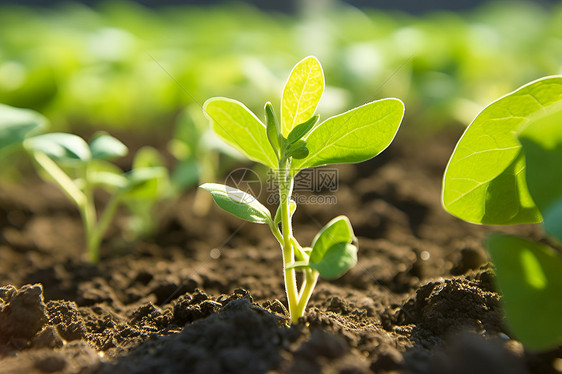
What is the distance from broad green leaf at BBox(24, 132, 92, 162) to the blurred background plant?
1.47ft

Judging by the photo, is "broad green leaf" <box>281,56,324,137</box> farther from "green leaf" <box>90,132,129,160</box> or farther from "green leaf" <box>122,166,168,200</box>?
"green leaf" <box>122,166,168,200</box>

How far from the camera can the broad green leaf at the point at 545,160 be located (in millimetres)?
679

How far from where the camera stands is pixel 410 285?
47.4 inches

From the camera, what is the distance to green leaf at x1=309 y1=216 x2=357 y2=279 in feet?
2.41

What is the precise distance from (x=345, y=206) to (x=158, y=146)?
Result: 129 cm

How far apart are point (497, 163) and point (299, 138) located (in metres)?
0.34

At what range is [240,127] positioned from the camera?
86 cm

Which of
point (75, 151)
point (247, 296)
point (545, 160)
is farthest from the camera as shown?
point (75, 151)

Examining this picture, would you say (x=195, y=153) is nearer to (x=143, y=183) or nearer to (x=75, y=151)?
(x=143, y=183)

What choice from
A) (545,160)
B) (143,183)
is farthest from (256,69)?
(545,160)

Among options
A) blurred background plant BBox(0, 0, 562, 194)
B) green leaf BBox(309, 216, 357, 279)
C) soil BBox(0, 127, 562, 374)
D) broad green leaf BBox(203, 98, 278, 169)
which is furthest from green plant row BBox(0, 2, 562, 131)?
green leaf BBox(309, 216, 357, 279)

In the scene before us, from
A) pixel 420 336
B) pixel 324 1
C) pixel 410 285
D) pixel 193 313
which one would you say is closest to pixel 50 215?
pixel 193 313

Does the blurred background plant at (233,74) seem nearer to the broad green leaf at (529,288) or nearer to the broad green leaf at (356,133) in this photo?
the broad green leaf at (356,133)

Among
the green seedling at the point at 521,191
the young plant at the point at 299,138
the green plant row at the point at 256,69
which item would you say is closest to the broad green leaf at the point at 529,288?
the green seedling at the point at 521,191
